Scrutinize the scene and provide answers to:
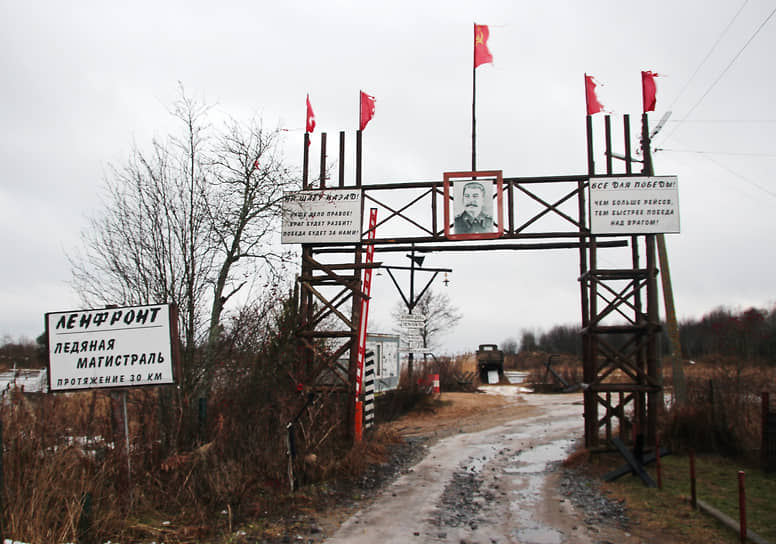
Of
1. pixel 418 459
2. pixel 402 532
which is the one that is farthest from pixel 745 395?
pixel 402 532

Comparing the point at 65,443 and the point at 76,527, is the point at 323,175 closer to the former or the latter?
the point at 65,443

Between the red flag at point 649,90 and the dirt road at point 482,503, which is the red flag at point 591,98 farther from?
the dirt road at point 482,503

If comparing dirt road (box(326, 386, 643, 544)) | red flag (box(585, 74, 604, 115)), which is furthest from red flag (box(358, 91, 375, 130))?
dirt road (box(326, 386, 643, 544))

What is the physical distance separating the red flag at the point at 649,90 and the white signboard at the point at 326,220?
674 centimetres

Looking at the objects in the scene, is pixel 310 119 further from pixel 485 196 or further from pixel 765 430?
pixel 765 430

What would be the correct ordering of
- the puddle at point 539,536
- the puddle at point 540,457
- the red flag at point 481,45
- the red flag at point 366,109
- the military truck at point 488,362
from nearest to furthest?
the puddle at point 539,536, the puddle at point 540,457, the red flag at point 481,45, the red flag at point 366,109, the military truck at point 488,362

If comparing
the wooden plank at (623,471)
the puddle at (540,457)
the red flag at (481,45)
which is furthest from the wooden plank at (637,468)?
the red flag at (481,45)

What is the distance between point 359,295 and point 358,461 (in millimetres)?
3838

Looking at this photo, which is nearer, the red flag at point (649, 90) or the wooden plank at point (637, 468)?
the wooden plank at point (637, 468)

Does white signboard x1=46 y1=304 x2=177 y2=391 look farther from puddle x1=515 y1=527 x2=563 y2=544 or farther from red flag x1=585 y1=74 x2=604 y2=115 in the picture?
red flag x1=585 y1=74 x2=604 y2=115

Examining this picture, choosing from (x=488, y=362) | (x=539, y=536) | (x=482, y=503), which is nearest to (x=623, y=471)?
(x=482, y=503)

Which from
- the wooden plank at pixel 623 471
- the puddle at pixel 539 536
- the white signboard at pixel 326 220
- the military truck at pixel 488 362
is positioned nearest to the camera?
the puddle at pixel 539 536

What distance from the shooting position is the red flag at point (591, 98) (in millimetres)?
14117

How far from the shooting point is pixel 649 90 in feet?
45.7
